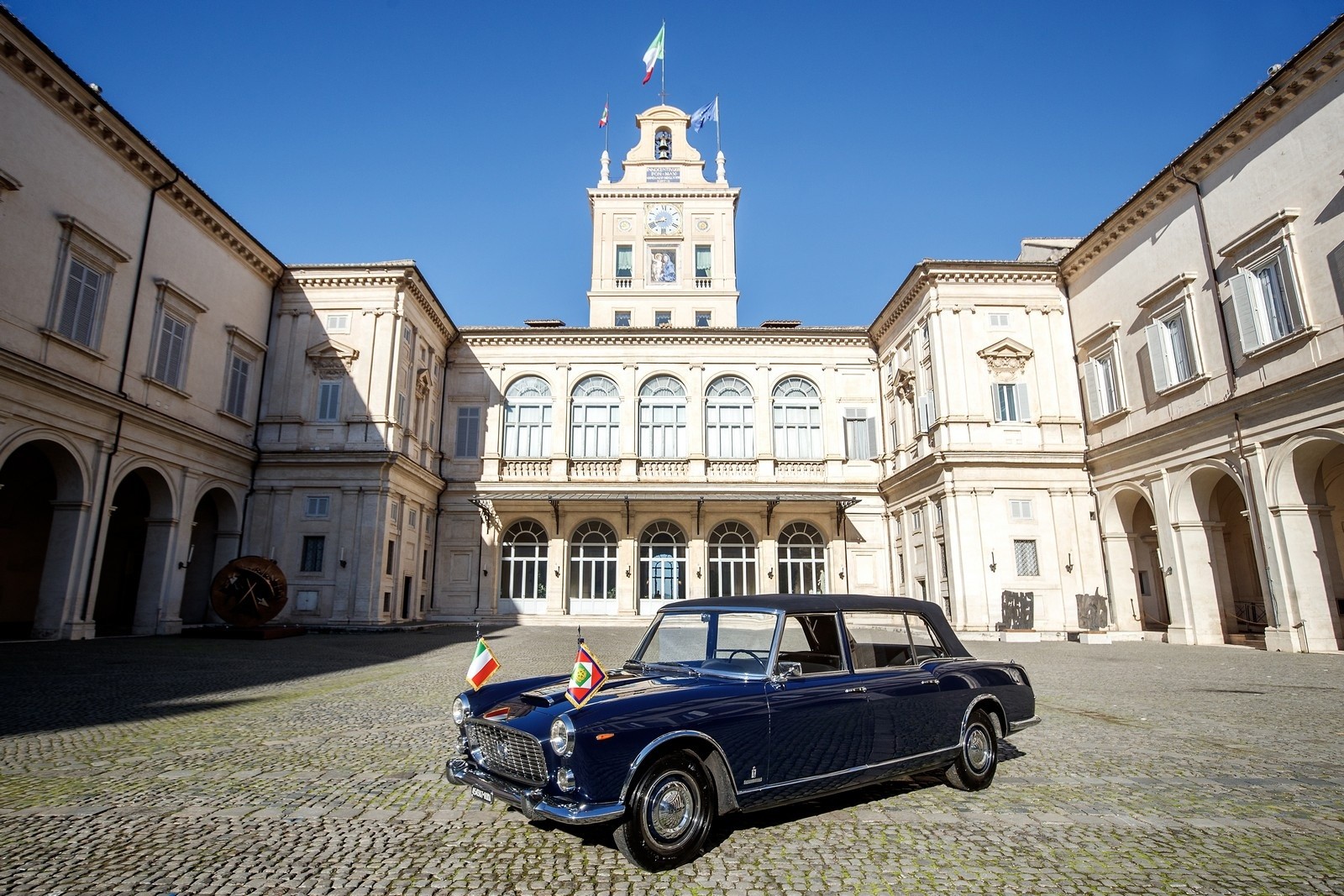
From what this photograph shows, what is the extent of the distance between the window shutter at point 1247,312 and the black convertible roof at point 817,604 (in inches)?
606

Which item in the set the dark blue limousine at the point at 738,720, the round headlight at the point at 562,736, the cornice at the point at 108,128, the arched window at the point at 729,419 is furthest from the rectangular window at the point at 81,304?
the arched window at the point at 729,419

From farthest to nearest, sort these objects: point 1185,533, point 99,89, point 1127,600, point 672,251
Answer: point 672,251 → point 1127,600 → point 1185,533 → point 99,89

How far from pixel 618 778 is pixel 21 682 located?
10499mm

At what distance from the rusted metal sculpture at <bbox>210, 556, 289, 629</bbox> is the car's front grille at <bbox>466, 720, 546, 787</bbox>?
16979 millimetres

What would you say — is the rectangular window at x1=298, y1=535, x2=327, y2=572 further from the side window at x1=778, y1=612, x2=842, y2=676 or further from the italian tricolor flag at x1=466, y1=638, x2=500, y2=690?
the side window at x1=778, y1=612, x2=842, y2=676

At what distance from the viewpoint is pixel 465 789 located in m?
5.21

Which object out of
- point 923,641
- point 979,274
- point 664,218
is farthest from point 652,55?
point 923,641

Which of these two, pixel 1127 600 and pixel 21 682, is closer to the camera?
pixel 21 682

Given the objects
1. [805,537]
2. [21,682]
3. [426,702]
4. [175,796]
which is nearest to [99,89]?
[21,682]

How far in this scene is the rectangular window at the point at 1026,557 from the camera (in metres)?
21.5

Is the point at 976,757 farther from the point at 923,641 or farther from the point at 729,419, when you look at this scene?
the point at 729,419

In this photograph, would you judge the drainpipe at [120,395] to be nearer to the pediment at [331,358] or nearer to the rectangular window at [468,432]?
the pediment at [331,358]

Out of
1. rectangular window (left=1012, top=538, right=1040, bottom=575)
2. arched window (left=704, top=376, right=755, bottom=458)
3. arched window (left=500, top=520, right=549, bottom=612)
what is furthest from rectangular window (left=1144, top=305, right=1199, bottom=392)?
arched window (left=500, top=520, right=549, bottom=612)

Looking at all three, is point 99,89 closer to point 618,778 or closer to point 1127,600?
point 618,778
